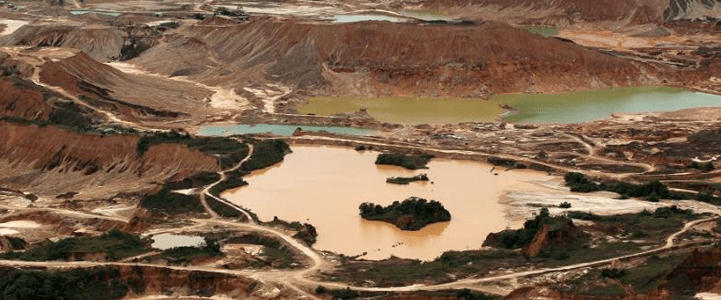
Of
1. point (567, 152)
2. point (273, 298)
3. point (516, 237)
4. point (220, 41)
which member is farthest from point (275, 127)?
point (273, 298)

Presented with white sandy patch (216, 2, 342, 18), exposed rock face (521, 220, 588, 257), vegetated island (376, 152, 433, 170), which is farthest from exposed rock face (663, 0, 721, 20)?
exposed rock face (521, 220, 588, 257)

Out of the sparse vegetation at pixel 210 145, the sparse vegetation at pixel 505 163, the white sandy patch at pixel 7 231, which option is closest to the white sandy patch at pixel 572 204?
the sparse vegetation at pixel 505 163

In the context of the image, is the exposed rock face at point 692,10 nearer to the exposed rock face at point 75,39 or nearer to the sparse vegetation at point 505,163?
the exposed rock face at point 75,39

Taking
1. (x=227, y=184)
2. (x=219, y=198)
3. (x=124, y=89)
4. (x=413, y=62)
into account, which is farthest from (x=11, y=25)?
(x=219, y=198)

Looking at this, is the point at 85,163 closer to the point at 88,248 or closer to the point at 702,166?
the point at 88,248

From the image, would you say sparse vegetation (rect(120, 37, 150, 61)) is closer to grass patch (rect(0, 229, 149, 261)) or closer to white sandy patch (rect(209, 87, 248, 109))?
white sandy patch (rect(209, 87, 248, 109))
